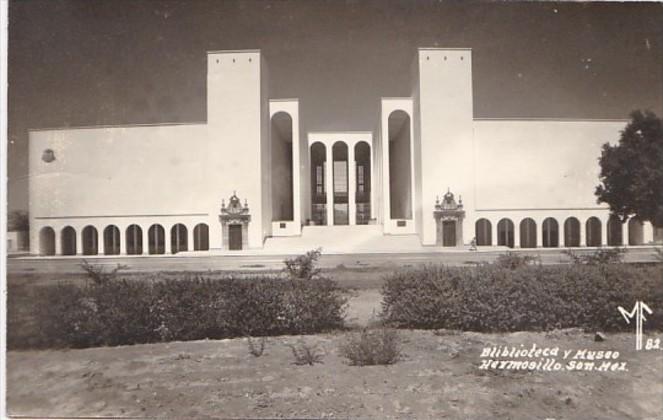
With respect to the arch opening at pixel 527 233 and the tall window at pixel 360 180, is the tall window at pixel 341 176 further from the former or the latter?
the arch opening at pixel 527 233

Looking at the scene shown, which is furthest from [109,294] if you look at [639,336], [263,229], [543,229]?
[543,229]

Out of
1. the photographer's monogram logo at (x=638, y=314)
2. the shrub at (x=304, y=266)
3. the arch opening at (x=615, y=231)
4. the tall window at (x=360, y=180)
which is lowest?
the photographer's monogram logo at (x=638, y=314)

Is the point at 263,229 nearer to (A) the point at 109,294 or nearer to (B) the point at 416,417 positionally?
(A) the point at 109,294

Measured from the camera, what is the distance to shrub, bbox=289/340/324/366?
4285 mm

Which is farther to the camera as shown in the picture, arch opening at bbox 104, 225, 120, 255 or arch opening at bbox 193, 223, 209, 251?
arch opening at bbox 193, 223, 209, 251

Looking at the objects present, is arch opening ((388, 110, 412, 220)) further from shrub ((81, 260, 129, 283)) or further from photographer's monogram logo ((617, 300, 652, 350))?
shrub ((81, 260, 129, 283))

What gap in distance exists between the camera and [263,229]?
34.1ft

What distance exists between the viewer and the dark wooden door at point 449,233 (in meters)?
7.86

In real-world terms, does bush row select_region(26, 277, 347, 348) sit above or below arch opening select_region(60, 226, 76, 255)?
below

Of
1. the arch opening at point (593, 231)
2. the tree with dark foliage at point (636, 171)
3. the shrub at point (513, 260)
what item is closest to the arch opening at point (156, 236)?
the shrub at point (513, 260)

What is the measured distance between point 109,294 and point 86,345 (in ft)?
2.19

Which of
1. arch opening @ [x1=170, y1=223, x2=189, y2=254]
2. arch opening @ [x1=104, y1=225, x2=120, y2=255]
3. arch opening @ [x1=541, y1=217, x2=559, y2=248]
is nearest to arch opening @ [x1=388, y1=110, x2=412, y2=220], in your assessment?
arch opening @ [x1=541, y1=217, x2=559, y2=248]

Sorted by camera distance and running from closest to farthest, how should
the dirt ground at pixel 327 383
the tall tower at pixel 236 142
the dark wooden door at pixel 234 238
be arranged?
the dirt ground at pixel 327 383 → the tall tower at pixel 236 142 → the dark wooden door at pixel 234 238

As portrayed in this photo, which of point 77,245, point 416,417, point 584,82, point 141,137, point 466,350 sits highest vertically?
point 584,82
